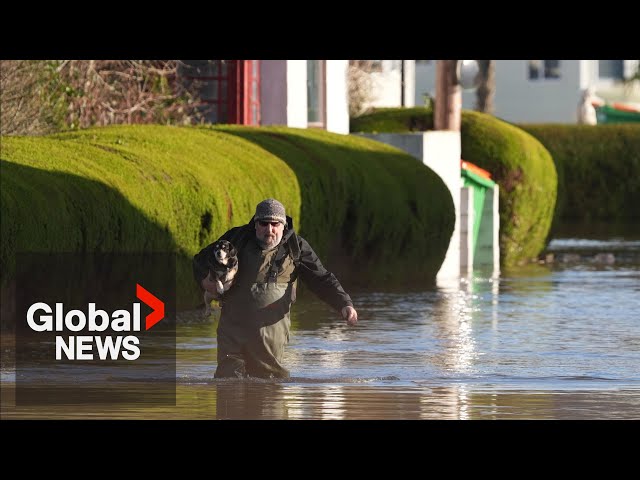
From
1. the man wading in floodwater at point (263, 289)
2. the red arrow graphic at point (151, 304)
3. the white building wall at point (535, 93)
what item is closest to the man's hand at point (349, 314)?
the man wading in floodwater at point (263, 289)

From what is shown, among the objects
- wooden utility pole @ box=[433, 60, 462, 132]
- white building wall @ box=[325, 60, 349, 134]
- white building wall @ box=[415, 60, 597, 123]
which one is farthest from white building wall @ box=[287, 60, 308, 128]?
white building wall @ box=[415, 60, 597, 123]

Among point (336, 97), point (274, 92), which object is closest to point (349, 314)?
point (274, 92)

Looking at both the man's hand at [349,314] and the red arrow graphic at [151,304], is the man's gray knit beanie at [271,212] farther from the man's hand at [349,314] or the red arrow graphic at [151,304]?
the red arrow graphic at [151,304]

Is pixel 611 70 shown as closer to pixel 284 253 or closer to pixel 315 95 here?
pixel 315 95

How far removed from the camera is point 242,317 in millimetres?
10414

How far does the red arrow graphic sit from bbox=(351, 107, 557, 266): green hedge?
30.4 feet

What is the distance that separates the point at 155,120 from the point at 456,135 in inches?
158

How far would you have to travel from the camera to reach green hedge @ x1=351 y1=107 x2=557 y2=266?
23266mm

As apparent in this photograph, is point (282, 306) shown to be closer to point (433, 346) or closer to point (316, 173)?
point (433, 346)

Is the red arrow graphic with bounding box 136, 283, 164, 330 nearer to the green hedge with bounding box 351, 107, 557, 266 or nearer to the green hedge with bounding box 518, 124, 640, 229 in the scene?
the green hedge with bounding box 351, 107, 557, 266

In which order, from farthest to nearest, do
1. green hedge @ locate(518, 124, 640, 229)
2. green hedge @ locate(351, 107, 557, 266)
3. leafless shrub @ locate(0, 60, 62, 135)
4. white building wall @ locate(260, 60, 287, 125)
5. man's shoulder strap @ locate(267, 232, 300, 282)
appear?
green hedge @ locate(518, 124, 640, 229)
white building wall @ locate(260, 60, 287, 125)
green hedge @ locate(351, 107, 557, 266)
leafless shrub @ locate(0, 60, 62, 135)
man's shoulder strap @ locate(267, 232, 300, 282)

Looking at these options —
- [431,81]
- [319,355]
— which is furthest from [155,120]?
[431,81]

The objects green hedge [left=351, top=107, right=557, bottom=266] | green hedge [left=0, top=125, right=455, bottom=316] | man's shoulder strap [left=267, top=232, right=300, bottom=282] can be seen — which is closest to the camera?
man's shoulder strap [left=267, top=232, right=300, bottom=282]

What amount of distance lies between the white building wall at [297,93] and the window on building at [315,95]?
2.09 ft
